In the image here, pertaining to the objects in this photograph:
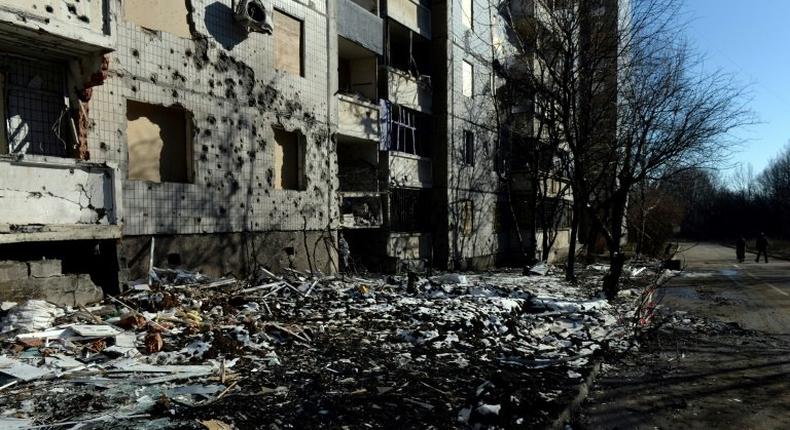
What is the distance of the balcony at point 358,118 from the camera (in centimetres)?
1603

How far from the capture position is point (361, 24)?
16828mm

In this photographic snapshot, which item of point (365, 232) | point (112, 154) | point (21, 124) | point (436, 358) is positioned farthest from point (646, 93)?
point (21, 124)

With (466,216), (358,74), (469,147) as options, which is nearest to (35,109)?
(358,74)

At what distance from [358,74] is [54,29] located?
1174 cm

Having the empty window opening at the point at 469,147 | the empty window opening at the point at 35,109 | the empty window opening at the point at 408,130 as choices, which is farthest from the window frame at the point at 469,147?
the empty window opening at the point at 35,109

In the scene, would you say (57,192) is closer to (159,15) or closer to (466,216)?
(159,15)

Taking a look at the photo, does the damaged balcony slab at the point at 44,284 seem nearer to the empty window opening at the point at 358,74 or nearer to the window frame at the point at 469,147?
the empty window opening at the point at 358,74

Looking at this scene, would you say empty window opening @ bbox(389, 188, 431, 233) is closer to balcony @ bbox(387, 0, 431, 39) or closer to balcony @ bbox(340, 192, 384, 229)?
balcony @ bbox(340, 192, 384, 229)

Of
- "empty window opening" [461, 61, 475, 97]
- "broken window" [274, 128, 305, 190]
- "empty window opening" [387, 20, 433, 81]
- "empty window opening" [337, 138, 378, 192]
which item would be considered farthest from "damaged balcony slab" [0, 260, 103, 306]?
"empty window opening" [461, 61, 475, 97]

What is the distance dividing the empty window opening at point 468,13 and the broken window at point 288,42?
1189cm

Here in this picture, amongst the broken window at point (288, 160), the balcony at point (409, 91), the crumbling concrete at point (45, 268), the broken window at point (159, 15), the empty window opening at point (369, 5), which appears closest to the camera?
the crumbling concrete at point (45, 268)

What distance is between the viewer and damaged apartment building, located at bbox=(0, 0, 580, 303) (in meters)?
7.46

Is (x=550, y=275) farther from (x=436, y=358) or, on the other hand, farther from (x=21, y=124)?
(x=21, y=124)

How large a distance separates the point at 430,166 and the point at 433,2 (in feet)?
22.9
